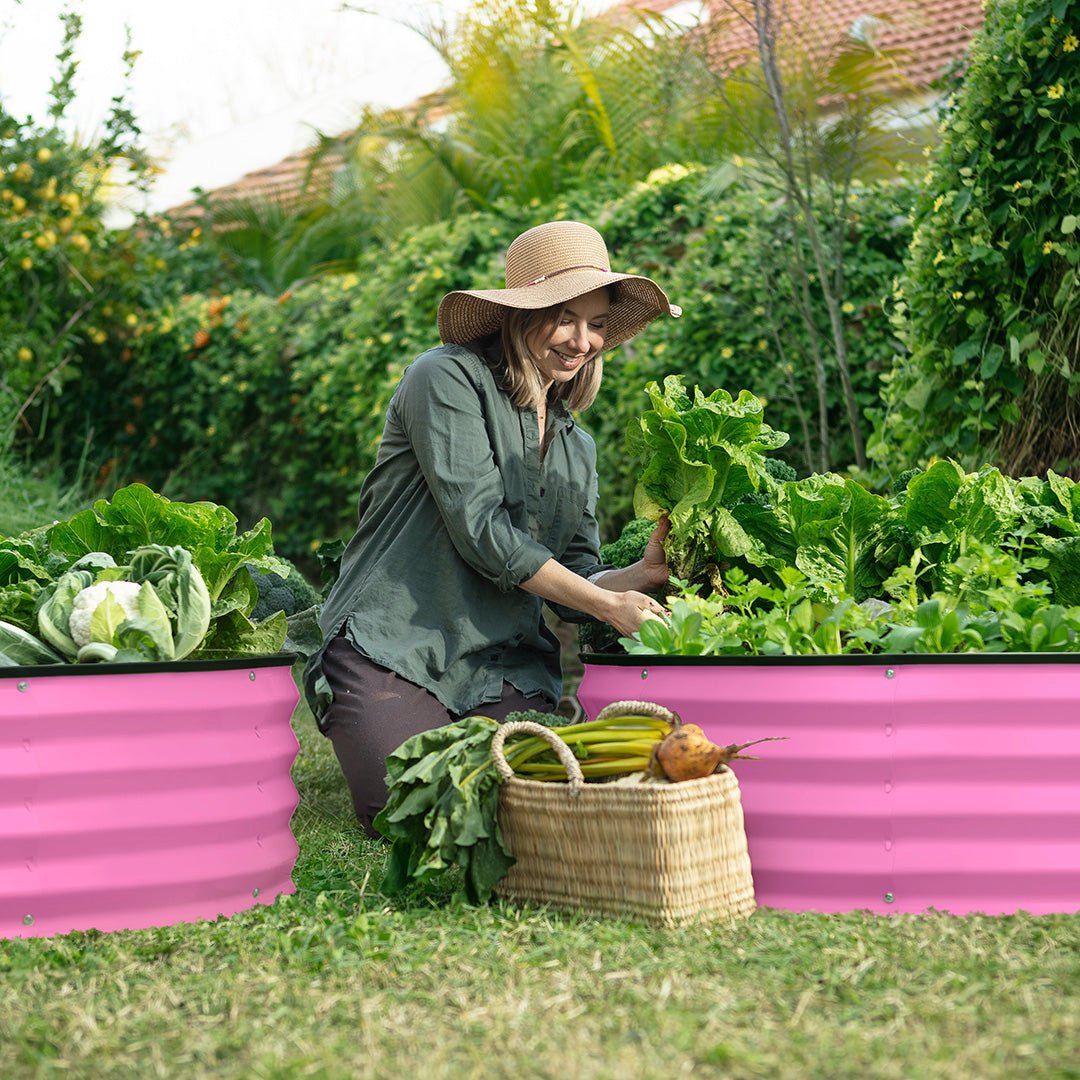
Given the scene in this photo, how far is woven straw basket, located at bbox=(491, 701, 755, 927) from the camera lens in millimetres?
2668

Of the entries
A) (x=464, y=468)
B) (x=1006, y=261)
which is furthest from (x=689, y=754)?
(x=1006, y=261)

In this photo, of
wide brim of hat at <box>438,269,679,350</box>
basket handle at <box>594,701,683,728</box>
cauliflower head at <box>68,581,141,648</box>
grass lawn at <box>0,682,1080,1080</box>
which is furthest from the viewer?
wide brim of hat at <box>438,269,679,350</box>

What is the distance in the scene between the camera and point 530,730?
2945 millimetres

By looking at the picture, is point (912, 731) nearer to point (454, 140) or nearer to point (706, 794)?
point (706, 794)

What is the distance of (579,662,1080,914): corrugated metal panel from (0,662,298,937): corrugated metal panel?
122 centimetres

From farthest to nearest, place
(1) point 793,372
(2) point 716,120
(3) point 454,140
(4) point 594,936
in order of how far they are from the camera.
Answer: (3) point 454,140 → (2) point 716,120 → (1) point 793,372 → (4) point 594,936

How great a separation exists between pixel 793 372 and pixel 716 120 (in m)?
2.37

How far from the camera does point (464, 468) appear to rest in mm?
3652

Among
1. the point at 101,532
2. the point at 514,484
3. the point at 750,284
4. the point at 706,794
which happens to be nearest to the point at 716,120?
the point at 750,284

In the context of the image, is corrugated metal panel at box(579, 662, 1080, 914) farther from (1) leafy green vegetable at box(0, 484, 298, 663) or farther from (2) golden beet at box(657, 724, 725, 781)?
(1) leafy green vegetable at box(0, 484, 298, 663)

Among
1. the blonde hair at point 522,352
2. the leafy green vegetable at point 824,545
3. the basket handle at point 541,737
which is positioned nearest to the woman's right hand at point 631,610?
the leafy green vegetable at point 824,545

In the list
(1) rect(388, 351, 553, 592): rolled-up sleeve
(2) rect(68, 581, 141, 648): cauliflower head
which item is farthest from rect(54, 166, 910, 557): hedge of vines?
(2) rect(68, 581, 141, 648): cauliflower head

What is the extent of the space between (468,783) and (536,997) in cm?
65

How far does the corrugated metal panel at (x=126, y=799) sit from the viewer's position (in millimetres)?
2775
